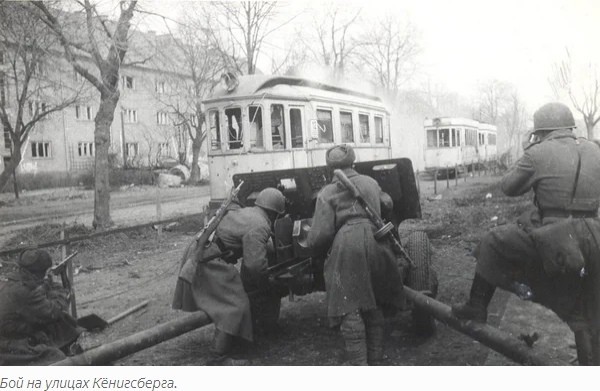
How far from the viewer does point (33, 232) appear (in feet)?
33.5

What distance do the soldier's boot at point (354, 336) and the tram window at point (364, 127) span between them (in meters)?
8.29

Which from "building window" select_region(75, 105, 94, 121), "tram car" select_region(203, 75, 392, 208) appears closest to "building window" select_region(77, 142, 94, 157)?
"building window" select_region(75, 105, 94, 121)

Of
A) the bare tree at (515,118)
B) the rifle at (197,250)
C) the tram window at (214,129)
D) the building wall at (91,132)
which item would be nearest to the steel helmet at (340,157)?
the rifle at (197,250)

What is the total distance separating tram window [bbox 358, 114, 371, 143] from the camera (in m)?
11.7

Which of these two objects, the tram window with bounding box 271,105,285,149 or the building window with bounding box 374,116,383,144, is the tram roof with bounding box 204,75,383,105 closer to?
the tram window with bounding box 271,105,285,149

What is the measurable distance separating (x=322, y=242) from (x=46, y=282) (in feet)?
6.16

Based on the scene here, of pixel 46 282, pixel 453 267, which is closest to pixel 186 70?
pixel 453 267

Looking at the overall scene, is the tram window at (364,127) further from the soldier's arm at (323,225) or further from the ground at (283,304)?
the soldier's arm at (323,225)

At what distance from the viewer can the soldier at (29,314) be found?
326 centimetres

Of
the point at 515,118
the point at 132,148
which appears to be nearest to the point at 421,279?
the point at 515,118

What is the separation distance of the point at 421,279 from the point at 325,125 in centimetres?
676

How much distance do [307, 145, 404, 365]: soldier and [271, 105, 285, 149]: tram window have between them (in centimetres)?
649

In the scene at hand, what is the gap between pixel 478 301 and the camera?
10.5 ft
